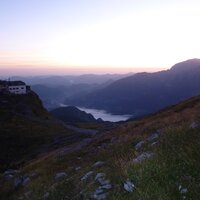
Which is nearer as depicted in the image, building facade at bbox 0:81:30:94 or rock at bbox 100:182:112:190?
rock at bbox 100:182:112:190

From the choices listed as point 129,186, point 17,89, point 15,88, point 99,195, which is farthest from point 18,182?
point 15,88

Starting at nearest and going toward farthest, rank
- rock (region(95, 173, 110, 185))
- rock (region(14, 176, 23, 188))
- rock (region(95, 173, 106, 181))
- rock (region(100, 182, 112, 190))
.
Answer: rock (region(100, 182, 112, 190)), rock (region(95, 173, 110, 185)), rock (region(95, 173, 106, 181)), rock (region(14, 176, 23, 188))

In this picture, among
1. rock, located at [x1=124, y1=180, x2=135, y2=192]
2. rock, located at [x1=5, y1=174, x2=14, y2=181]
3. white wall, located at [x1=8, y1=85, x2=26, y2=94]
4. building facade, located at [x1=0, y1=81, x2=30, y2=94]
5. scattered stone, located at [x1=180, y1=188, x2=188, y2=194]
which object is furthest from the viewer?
white wall, located at [x1=8, y1=85, x2=26, y2=94]

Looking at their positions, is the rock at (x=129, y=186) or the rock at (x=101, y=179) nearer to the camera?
the rock at (x=129, y=186)

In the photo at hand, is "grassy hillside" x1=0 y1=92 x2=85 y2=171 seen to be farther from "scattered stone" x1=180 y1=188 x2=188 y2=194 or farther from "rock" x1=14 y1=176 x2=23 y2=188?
"scattered stone" x1=180 y1=188 x2=188 y2=194

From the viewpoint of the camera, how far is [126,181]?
1112cm

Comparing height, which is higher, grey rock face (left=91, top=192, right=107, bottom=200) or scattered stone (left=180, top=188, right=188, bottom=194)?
scattered stone (left=180, top=188, right=188, bottom=194)

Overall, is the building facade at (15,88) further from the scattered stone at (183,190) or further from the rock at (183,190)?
the scattered stone at (183,190)

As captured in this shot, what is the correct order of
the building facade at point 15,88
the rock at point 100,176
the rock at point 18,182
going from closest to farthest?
1. the rock at point 100,176
2. the rock at point 18,182
3. the building facade at point 15,88

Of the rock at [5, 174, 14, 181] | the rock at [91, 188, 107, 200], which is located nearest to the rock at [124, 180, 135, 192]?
the rock at [91, 188, 107, 200]

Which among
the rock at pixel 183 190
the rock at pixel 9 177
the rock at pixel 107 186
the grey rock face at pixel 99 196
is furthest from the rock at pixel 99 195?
the rock at pixel 9 177

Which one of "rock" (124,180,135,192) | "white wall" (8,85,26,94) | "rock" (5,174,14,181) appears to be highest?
"rock" (124,180,135,192)

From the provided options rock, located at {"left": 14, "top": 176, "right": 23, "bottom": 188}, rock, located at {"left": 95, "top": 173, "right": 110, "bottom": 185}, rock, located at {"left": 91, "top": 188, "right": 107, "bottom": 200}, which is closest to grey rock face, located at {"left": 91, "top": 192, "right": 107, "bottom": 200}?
rock, located at {"left": 91, "top": 188, "right": 107, "bottom": 200}

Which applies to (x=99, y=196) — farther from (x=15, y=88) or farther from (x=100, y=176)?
(x=15, y=88)
